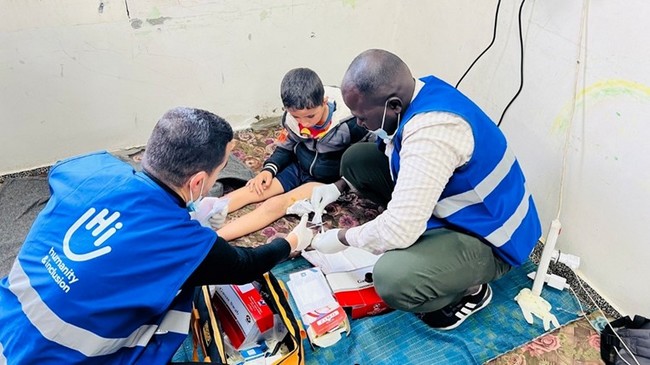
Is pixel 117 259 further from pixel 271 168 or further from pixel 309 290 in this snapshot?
pixel 271 168

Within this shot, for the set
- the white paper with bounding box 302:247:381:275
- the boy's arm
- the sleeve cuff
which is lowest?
the white paper with bounding box 302:247:381:275

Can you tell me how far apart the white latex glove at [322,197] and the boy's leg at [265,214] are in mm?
67

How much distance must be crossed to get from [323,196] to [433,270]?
0.62 meters

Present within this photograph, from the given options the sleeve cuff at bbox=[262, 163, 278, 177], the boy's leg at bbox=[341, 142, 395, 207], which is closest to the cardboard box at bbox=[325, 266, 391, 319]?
the boy's leg at bbox=[341, 142, 395, 207]

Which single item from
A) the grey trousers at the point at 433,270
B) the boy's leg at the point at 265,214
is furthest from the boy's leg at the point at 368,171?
the grey trousers at the point at 433,270

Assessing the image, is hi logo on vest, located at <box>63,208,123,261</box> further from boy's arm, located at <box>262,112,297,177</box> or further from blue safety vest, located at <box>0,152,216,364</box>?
boy's arm, located at <box>262,112,297,177</box>

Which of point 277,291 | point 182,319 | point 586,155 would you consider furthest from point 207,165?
point 586,155

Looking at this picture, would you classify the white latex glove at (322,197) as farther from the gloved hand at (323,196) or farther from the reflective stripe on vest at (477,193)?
the reflective stripe on vest at (477,193)

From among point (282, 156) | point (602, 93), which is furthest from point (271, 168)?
point (602, 93)

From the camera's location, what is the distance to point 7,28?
188 centimetres

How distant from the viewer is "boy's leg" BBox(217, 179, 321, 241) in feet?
6.06

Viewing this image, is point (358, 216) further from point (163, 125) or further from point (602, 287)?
point (163, 125)

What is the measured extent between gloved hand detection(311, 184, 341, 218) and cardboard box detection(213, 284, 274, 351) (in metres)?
0.50

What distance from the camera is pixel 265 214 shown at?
6.28ft
